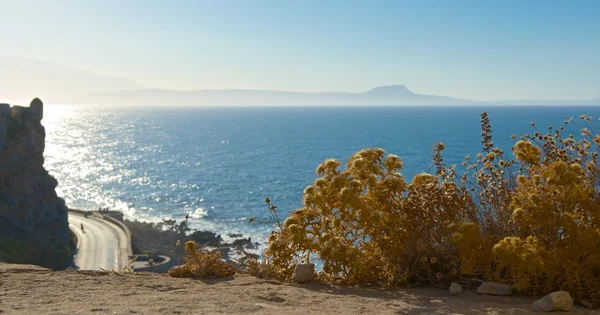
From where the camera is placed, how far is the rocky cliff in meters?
46.7

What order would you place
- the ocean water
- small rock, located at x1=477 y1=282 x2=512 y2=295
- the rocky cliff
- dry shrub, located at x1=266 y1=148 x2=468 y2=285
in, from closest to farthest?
1. small rock, located at x1=477 y1=282 x2=512 y2=295
2. dry shrub, located at x1=266 y1=148 x2=468 y2=285
3. the rocky cliff
4. the ocean water

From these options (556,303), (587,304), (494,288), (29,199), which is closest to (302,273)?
(494,288)

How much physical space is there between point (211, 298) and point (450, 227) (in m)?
2.60

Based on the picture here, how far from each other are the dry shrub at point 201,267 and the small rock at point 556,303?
3460mm

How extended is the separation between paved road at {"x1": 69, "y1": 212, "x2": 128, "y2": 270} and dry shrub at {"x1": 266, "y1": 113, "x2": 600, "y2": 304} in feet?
118

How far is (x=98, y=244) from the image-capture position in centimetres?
4944

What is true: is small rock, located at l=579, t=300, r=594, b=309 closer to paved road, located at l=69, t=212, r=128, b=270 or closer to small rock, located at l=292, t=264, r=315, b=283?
small rock, located at l=292, t=264, r=315, b=283

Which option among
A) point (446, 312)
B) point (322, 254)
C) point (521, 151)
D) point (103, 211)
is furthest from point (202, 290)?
point (103, 211)

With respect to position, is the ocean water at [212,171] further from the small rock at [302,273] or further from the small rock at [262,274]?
the small rock at [302,273]

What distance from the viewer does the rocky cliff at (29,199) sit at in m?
46.7

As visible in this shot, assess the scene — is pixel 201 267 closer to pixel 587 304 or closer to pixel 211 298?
pixel 211 298

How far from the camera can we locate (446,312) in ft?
15.9

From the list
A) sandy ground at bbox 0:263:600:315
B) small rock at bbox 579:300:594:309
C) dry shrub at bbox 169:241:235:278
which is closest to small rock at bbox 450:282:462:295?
sandy ground at bbox 0:263:600:315

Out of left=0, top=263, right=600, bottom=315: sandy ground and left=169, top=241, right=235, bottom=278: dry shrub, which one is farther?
left=169, top=241, right=235, bottom=278: dry shrub
